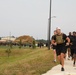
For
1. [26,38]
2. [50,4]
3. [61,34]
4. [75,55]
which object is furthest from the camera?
Answer: [26,38]

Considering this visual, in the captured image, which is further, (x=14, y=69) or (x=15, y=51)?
(x=15, y=51)

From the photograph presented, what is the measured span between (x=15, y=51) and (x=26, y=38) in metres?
53.1

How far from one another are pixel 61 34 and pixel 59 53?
0.86m

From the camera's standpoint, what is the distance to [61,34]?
620 inches

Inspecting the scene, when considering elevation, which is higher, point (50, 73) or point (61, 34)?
point (61, 34)

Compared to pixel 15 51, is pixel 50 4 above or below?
above

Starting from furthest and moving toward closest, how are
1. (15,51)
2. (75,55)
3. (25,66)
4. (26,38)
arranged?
(26,38) < (15,51) < (75,55) < (25,66)

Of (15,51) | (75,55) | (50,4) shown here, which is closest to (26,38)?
(15,51)

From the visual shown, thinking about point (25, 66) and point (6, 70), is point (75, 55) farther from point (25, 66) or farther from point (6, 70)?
point (6, 70)

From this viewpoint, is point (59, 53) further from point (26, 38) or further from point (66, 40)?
point (26, 38)

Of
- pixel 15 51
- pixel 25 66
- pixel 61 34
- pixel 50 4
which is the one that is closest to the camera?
pixel 61 34

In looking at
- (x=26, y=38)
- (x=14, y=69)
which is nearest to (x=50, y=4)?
(x=14, y=69)

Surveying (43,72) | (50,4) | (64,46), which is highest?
(50,4)

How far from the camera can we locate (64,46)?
15.8 meters
